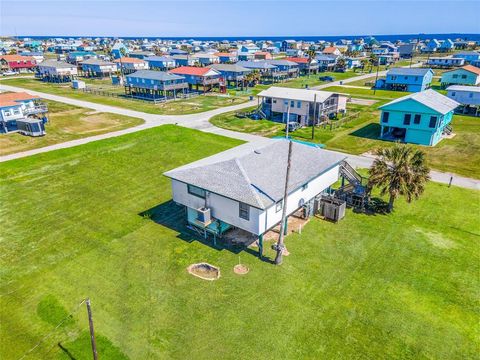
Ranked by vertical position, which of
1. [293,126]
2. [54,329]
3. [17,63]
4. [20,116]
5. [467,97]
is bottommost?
[54,329]

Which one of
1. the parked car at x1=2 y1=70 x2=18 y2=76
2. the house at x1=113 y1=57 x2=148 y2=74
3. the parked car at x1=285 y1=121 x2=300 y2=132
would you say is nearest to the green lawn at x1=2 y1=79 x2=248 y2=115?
the parked car at x1=285 y1=121 x2=300 y2=132

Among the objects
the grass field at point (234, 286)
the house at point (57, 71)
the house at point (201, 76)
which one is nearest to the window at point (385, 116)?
the grass field at point (234, 286)

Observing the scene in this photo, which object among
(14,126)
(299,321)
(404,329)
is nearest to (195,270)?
(299,321)

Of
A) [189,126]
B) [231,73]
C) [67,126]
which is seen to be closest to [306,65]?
[231,73]

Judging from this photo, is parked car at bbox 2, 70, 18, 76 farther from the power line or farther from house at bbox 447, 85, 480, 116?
house at bbox 447, 85, 480, 116

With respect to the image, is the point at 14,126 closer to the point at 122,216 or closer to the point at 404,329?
the point at 122,216

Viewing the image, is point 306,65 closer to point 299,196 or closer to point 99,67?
point 99,67

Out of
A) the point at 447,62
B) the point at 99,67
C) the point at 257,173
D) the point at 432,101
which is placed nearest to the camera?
the point at 257,173

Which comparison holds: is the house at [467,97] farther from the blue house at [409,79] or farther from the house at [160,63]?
the house at [160,63]
